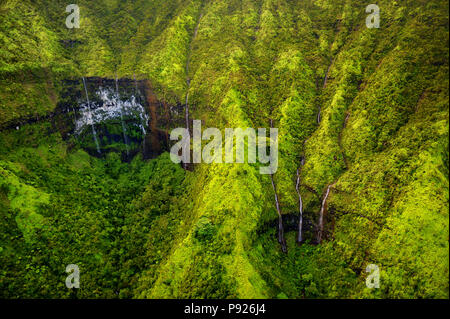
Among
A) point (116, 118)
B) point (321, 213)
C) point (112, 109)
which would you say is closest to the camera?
point (321, 213)

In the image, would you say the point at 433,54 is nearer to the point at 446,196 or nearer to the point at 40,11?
the point at 446,196

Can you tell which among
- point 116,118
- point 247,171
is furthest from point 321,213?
point 116,118

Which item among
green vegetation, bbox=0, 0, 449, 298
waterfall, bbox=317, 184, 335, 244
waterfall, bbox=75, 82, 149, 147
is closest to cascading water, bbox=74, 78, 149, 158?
waterfall, bbox=75, 82, 149, 147

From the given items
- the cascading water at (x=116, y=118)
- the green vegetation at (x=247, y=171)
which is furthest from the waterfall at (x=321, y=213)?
the cascading water at (x=116, y=118)

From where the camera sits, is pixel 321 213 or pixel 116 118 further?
pixel 116 118

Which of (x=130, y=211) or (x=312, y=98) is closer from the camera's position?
(x=130, y=211)

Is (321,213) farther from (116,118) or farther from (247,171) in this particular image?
(116,118)
